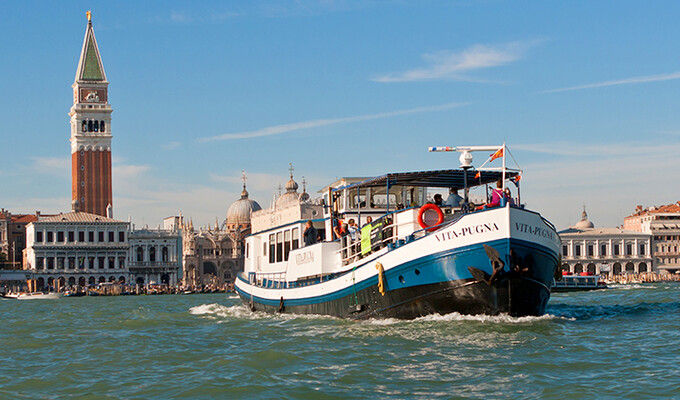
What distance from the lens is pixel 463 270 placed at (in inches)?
808

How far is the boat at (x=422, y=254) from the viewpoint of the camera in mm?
20266

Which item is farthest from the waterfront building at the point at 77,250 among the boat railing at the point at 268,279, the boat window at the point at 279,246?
the boat window at the point at 279,246

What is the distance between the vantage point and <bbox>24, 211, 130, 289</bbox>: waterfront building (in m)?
95.4

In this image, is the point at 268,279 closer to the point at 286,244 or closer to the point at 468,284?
the point at 286,244

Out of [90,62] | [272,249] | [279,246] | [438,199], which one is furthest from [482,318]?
[90,62]

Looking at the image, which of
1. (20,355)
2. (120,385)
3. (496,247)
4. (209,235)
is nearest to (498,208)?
(496,247)

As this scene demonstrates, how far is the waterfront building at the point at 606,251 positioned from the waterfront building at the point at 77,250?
52943 millimetres

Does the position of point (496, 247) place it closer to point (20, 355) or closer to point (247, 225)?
point (20, 355)

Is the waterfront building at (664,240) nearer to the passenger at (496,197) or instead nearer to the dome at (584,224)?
the dome at (584,224)

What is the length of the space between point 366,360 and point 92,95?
9834cm

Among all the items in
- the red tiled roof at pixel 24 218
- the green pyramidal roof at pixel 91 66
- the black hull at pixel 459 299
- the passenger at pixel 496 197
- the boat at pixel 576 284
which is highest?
the green pyramidal roof at pixel 91 66

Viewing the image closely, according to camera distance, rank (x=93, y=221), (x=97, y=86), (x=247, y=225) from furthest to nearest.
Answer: (x=247, y=225) → (x=97, y=86) → (x=93, y=221)

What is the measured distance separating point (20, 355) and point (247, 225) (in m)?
110

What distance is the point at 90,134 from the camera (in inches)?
4215
